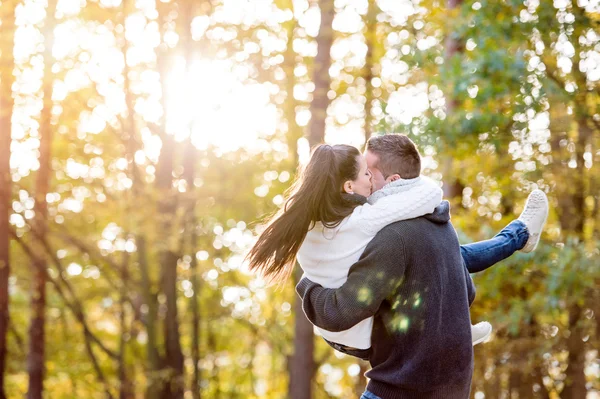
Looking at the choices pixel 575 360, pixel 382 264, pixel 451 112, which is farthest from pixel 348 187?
pixel 575 360

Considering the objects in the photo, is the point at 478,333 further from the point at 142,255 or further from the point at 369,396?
→ the point at 142,255

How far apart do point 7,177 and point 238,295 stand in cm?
673

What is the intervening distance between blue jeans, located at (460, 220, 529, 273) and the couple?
0.62ft

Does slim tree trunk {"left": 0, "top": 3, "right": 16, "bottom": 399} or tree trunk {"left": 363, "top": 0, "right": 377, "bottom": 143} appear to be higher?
tree trunk {"left": 363, "top": 0, "right": 377, "bottom": 143}

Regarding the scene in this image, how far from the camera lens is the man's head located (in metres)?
2.60

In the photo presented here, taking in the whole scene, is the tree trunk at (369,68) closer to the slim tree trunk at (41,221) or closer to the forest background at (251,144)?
the forest background at (251,144)

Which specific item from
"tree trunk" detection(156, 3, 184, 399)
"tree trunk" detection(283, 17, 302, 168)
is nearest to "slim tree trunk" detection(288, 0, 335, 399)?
"tree trunk" detection(283, 17, 302, 168)

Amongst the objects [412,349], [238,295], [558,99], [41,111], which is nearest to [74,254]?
[238,295]

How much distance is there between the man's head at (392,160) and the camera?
260cm

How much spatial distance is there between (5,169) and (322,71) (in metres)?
4.60

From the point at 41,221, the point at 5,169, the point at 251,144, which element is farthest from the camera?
the point at 251,144

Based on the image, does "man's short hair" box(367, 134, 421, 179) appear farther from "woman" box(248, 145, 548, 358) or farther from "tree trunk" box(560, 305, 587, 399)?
"tree trunk" box(560, 305, 587, 399)

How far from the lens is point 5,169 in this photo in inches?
384

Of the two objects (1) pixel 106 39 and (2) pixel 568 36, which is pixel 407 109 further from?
(1) pixel 106 39
